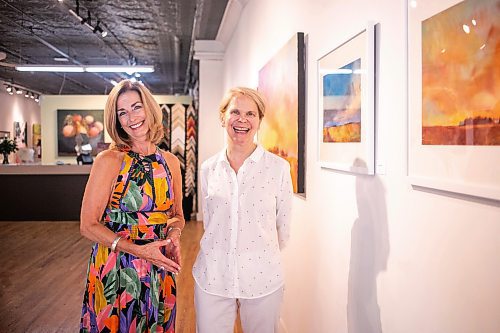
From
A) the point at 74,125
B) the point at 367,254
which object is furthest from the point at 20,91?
the point at 367,254

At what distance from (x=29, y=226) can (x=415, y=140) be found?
8805 millimetres

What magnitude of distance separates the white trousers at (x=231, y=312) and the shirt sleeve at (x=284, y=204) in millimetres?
275

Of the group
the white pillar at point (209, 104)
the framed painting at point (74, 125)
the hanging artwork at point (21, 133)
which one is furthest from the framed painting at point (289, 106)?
the hanging artwork at point (21, 133)

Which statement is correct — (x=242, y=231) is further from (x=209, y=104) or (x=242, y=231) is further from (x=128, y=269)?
(x=209, y=104)

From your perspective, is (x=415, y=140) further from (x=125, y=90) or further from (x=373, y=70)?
(x=125, y=90)

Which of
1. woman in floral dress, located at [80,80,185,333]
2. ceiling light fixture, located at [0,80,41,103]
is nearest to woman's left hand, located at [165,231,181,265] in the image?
woman in floral dress, located at [80,80,185,333]

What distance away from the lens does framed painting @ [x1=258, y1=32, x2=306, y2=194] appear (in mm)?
3023

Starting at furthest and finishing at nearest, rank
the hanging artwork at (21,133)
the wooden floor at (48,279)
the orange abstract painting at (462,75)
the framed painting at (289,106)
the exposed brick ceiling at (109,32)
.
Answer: the hanging artwork at (21,133) < the exposed brick ceiling at (109,32) < the wooden floor at (48,279) < the framed painting at (289,106) < the orange abstract painting at (462,75)

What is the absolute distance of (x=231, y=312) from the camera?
2.21 m

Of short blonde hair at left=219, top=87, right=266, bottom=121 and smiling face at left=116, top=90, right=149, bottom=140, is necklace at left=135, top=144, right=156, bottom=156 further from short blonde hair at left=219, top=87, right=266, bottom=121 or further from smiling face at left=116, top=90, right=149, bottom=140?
short blonde hair at left=219, top=87, right=266, bottom=121

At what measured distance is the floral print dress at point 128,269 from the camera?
202cm

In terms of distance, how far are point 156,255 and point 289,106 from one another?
5.02 ft

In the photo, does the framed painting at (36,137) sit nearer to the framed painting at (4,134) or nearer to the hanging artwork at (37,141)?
the hanging artwork at (37,141)

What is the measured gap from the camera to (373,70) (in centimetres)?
190
